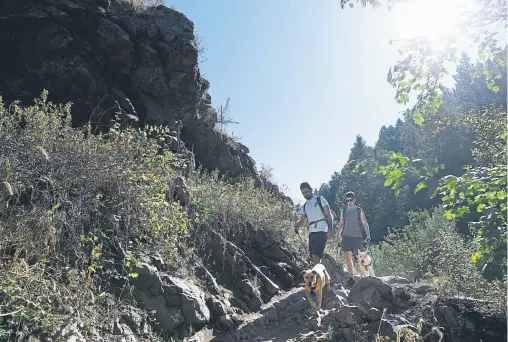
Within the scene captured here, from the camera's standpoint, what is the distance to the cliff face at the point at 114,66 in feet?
29.3

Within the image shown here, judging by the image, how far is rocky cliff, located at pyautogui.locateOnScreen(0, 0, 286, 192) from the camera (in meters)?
8.93

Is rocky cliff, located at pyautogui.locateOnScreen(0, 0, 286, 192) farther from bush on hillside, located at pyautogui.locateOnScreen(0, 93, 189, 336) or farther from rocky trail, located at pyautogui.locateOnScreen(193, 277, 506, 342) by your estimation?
rocky trail, located at pyautogui.locateOnScreen(193, 277, 506, 342)

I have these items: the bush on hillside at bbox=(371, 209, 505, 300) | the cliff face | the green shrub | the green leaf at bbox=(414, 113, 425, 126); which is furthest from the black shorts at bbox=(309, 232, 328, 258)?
the cliff face

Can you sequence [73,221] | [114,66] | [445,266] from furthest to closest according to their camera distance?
[114,66]
[445,266]
[73,221]

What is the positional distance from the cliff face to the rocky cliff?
23mm

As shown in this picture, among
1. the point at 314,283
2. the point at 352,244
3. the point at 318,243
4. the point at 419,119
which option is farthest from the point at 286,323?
the point at 419,119

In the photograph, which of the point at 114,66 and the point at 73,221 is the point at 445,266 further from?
the point at 114,66

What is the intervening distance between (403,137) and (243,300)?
2025 inches

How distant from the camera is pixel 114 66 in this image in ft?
34.1

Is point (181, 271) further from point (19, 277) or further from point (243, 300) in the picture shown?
point (19, 277)

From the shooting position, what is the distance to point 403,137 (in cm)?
5262

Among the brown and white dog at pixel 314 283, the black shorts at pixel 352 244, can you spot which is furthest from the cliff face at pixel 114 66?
the brown and white dog at pixel 314 283

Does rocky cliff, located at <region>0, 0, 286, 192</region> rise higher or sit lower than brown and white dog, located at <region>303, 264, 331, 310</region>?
higher

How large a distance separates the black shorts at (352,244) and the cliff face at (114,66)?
4950 mm
